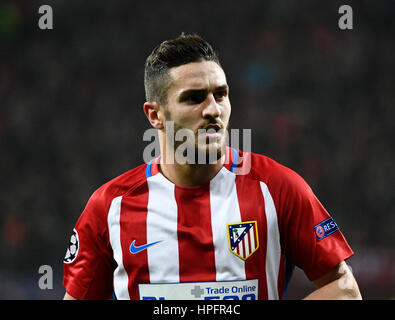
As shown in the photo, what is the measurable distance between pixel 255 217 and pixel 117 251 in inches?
26.1

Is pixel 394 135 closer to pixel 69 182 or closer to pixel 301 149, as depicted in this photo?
pixel 301 149

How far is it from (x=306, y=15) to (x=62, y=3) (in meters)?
4.29

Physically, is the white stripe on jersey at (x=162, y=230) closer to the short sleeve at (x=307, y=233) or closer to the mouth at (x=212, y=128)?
the mouth at (x=212, y=128)

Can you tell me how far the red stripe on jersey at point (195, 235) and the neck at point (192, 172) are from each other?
0.10 feet

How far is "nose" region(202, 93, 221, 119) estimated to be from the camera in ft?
7.72

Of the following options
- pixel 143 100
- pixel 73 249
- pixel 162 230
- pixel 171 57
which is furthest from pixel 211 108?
pixel 143 100

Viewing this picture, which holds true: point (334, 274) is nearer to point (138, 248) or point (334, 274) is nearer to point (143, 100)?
point (138, 248)

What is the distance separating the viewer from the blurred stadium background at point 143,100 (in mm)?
7316

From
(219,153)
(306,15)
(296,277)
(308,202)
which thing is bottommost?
(296,277)

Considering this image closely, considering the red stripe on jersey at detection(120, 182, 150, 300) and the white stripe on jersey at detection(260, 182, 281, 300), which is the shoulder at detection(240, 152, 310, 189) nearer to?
the white stripe on jersey at detection(260, 182, 281, 300)

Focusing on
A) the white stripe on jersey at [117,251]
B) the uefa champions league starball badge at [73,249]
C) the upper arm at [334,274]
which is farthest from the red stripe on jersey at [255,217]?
the uefa champions league starball badge at [73,249]

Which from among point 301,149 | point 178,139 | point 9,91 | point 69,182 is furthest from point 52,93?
point 178,139

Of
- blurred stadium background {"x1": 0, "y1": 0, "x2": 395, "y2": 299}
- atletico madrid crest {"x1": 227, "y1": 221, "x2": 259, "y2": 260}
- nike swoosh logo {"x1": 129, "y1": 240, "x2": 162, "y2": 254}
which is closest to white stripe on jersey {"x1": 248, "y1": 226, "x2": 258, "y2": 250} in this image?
atletico madrid crest {"x1": 227, "y1": 221, "x2": 259, "y2": 260}
